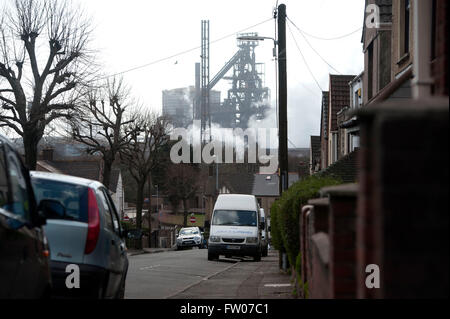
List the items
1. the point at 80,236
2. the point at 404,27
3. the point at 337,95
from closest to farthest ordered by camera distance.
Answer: the point at 80,236, the point at 404,27, the point at 337,95

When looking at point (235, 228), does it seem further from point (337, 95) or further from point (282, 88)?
point (337, 95)

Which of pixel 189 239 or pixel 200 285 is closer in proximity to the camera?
pixel 200 285

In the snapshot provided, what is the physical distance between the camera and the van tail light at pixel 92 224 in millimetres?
8305

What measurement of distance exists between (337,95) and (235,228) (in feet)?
44.4

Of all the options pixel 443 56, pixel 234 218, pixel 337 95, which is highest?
pixel 337 95

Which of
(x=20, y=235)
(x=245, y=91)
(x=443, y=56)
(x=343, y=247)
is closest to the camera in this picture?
(x=343, y=247)

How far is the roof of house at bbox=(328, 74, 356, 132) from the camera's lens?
127 feet

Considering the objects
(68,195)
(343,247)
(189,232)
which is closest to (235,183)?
(189,232)

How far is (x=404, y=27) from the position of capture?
1748 cm

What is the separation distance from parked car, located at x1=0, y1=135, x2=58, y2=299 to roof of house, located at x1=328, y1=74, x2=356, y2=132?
107 ft

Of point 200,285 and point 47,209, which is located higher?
point 47,209

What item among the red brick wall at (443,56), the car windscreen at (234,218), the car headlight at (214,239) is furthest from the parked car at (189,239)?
the red brick wall at (443,56)

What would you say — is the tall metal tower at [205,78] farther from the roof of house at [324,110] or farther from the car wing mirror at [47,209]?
the car wing mirror at [47,209]
